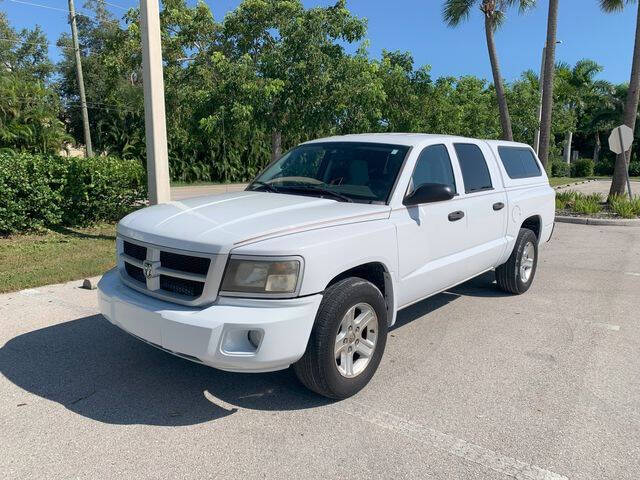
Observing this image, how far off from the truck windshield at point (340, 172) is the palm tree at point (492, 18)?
14586 mm

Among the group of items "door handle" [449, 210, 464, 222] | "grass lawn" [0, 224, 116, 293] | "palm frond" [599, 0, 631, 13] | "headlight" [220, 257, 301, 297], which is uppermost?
"palm frond" [599, 0, 631, 13]

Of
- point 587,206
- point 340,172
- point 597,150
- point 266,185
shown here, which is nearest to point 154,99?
point 266,185

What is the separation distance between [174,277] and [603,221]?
12.4 meters

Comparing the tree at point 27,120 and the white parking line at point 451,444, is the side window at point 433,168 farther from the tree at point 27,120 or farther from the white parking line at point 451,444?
the tree at point 27,120

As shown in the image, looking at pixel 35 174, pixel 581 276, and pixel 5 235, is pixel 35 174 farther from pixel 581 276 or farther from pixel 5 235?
pixel 581 276

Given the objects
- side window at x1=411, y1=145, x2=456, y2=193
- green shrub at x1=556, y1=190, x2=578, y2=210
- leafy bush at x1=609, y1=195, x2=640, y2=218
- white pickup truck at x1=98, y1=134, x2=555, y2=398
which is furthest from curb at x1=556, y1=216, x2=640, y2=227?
side window at x1=411, y1=145, x2=456, y2=193

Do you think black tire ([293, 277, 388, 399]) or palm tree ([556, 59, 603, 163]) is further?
palm tree ([556, 59, 603, 163])

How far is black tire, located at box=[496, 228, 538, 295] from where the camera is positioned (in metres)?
6.08

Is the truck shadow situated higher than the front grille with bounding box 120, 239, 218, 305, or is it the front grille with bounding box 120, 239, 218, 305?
the front grille with bounding box 120, 239, 218, 305

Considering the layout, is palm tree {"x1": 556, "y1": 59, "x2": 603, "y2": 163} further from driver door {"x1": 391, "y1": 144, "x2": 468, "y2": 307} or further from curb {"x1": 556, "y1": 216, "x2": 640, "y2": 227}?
driver door {"x1": 391, "y1": 144, "x2": 468, "y2": 307}

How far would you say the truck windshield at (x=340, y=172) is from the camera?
4.24 metres

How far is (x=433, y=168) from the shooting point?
15.3ft

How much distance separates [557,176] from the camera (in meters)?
40.8

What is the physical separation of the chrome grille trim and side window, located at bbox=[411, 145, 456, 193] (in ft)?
6.24
